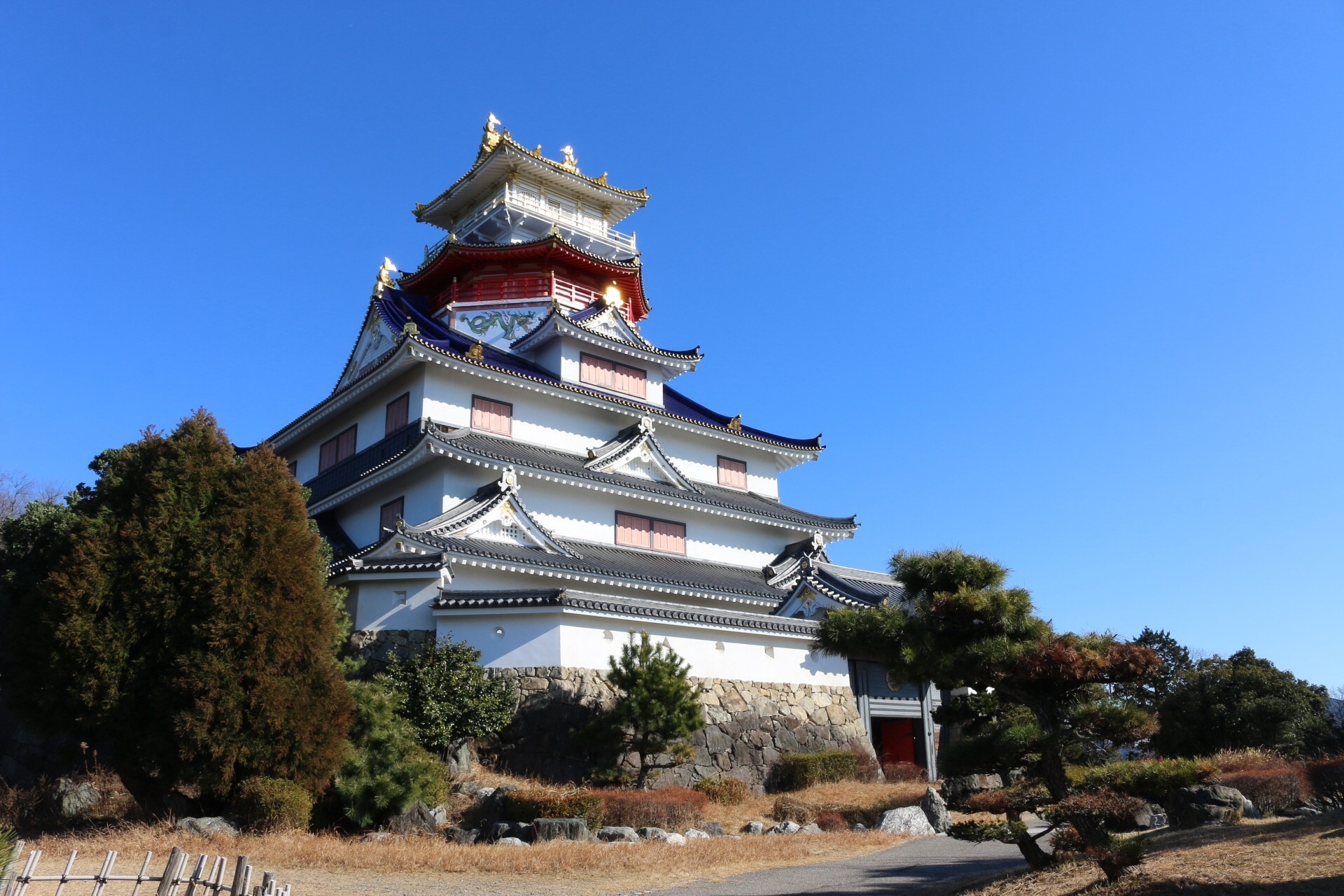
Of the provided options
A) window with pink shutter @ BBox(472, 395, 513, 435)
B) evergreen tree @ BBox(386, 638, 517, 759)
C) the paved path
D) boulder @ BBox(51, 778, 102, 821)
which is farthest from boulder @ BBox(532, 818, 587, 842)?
window with pink shutter @ BBox(472, 395, 513, 435)

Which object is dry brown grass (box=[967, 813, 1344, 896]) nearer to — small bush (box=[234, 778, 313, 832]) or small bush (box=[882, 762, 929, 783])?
small bush (box=[234, 778, 313, 832])

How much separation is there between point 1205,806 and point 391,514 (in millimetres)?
21730

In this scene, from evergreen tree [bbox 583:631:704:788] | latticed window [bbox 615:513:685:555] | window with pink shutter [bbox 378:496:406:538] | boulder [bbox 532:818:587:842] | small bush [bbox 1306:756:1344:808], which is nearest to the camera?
small bush [bbox 1306:756:1344:808]

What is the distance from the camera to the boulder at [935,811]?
19453mm

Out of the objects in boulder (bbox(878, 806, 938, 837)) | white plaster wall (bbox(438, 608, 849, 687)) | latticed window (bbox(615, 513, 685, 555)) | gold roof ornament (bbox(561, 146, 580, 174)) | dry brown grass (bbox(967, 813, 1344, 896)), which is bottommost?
boulder (bbox(878, 806, 938, 837))

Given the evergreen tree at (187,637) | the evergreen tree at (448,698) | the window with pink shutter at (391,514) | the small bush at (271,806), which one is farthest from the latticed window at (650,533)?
the small bush at (271,806)

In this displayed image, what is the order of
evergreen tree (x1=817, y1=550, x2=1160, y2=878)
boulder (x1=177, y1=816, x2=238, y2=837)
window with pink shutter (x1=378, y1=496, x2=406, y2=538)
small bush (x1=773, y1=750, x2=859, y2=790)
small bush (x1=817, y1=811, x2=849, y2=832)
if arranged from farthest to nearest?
window with pink shutter (x1=378, y1=496, x2=406, y2=538) → small bush (x1=773, y1=750, x2=859, y2=790) → small bush (x1=817, y1=811, x2=849, y2=832) → boulder (x1=177, y1=816, x2=238, y2=837) → evergreen tree (x1=817, y1=550, x2=1160, y2=878)

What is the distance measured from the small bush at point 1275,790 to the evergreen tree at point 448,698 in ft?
45.1

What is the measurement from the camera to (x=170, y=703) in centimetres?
1547

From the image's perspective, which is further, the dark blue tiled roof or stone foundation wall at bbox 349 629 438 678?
the dark blue tiled roof

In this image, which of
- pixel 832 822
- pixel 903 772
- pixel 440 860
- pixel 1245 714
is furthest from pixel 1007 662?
pixel 1245 714

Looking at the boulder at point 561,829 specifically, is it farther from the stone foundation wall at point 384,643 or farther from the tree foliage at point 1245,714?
the tree foliage at point 1245,714

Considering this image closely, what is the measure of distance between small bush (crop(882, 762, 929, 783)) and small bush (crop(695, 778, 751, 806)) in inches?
200

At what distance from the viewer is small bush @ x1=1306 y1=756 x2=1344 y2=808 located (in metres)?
15.7
